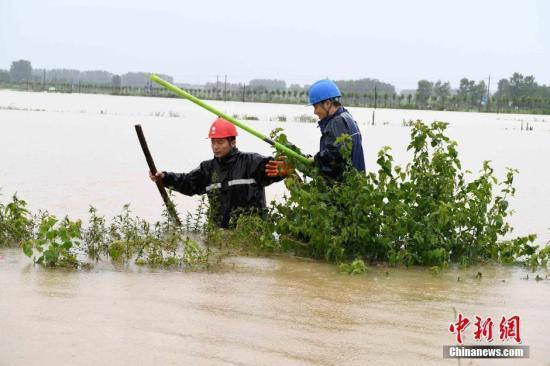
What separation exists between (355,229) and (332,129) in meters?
1.02

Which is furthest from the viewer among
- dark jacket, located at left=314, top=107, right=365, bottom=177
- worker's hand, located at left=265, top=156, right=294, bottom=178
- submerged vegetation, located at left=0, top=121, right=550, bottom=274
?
worker's hand, located at left=265, top=156, right=294, bottom=178

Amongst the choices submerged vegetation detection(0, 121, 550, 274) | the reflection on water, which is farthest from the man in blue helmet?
the reflection on water

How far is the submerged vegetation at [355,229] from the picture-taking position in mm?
8109

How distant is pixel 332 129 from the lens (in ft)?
28.6

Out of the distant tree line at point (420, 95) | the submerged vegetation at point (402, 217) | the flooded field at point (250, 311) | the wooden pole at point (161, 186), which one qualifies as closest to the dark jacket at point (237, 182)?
the wooden pole at point (161, 186)

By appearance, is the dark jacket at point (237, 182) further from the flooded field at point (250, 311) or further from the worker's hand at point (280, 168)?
the flooded field at point (250, 311)

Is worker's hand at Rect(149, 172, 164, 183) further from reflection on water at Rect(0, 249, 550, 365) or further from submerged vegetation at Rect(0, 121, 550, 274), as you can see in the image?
reflection on water at Rect(0, 249, 550, 365)

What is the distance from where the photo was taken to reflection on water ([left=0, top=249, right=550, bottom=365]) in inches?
211

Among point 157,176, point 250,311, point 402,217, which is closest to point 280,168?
point 402,217

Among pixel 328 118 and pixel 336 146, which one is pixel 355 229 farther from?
pixel 328 118

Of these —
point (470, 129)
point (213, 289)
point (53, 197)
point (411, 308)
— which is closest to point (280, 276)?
point (213, 289)

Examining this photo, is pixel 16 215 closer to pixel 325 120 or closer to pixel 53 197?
pixel 325 120

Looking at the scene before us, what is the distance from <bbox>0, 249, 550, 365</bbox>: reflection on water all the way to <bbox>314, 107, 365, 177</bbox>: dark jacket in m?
0.87

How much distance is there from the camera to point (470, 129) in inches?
1361
